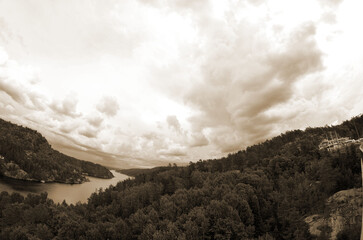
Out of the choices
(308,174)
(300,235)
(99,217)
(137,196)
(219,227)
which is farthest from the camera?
(137,196)

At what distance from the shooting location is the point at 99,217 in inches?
3585

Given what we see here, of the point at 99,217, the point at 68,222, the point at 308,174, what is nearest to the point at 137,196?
the point at 99,217

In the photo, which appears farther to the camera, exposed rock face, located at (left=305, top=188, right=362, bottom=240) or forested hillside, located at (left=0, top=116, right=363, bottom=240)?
forested hillside, located at (left=0, top=116, right=363, bottom=240)

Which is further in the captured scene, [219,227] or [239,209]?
[239,209]

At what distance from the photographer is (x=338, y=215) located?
175 feet

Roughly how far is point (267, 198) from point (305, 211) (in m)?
26.4

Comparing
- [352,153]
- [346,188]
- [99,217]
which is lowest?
[99,217]

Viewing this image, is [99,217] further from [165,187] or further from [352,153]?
[352,153]

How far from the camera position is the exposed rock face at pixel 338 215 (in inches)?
1969

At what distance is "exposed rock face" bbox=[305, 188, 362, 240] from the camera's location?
164 feet

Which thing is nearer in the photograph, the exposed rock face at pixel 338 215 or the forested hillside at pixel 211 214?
the exposed rock face at pixel 338 215

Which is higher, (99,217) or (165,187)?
(165,187)

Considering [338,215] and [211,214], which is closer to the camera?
[338,215]

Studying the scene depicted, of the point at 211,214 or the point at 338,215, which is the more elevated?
the point at 338,215
